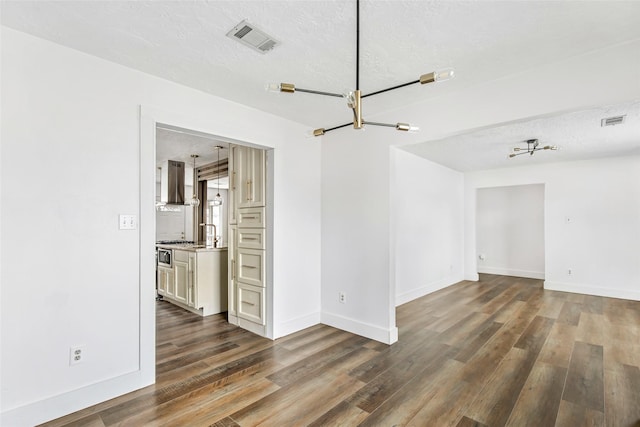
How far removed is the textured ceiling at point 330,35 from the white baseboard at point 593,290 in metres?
5.19

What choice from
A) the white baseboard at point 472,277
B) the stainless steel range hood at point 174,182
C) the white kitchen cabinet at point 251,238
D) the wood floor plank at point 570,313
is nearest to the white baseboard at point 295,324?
the white kitchen cabinet at point 251,238

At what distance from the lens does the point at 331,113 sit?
348cm

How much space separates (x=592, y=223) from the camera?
5.70 meters

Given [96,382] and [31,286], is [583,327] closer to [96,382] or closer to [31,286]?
[96,382]

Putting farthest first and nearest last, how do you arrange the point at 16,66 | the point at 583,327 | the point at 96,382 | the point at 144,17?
the point at 583,327, the point at 96,382, the point at 16,66, the point at 144,17

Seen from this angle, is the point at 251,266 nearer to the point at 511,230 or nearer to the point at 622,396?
the point at 622,396

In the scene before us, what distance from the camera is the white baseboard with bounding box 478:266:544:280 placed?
23.4 feet

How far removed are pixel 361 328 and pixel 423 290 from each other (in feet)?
7.69

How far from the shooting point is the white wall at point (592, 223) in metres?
5.36

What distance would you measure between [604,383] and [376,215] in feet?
7.73

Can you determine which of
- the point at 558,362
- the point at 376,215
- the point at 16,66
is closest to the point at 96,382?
the point at 16,66

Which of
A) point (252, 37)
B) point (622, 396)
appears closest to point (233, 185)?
point (252, 37)

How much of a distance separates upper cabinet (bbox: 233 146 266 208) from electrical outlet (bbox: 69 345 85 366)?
81.6 inches

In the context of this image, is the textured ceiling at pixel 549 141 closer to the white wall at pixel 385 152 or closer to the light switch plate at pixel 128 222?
the white wall at pixel 385 152
